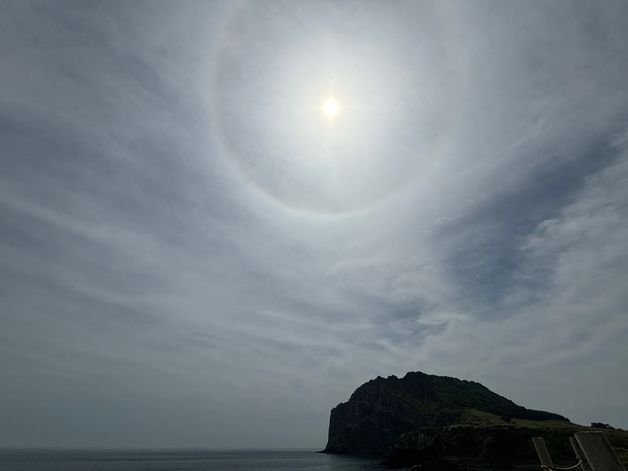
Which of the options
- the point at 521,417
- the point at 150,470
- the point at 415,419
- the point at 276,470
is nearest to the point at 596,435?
the point at 276,470

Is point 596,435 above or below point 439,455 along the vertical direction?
below

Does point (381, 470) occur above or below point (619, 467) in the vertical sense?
above

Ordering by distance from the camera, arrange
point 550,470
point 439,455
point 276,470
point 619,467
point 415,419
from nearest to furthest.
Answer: point 619,467 < point 550,470 < point 439,455 < point 276,470 < point 415,419

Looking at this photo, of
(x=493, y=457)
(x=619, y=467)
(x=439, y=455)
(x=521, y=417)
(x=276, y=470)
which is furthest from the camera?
(x=521, y=417)

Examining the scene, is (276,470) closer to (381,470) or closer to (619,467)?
(381,470)

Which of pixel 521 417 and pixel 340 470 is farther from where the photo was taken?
pixel 521 417

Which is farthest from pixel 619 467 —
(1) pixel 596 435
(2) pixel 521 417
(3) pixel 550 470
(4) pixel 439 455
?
(2) pixel 521 417

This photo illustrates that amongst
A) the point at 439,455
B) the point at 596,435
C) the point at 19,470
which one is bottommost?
the point at 596,435

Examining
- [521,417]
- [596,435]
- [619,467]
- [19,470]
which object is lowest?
[619,467]

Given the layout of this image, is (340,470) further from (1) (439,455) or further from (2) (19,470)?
(2) (19,470)
